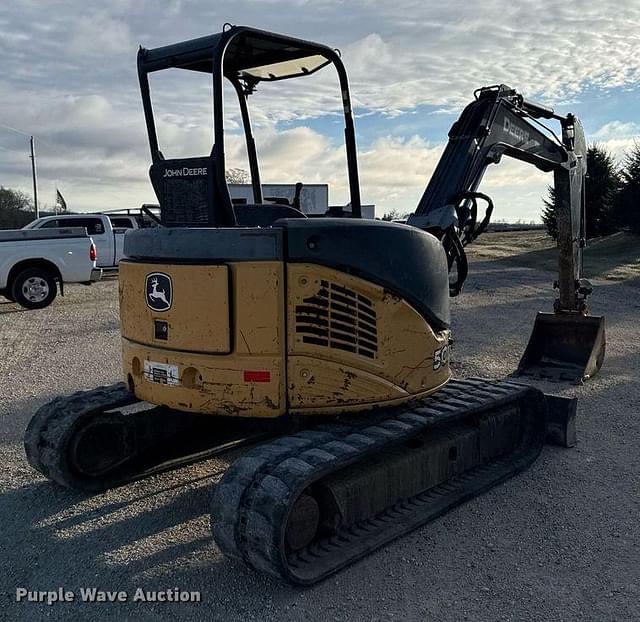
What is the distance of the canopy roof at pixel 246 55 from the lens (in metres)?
4.44

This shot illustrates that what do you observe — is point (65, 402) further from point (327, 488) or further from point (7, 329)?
point (7, 329)

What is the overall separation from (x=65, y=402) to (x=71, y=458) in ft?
1.50

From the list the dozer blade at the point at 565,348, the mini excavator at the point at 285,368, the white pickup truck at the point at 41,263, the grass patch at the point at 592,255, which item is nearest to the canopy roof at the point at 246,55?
the mini excavator at the point at 285,368

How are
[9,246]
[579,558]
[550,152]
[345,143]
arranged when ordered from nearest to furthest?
1. [579,558]
2. [345,143]
3. [550,152]
4. [9,246]

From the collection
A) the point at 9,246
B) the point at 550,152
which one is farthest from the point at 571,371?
the point at 9,246

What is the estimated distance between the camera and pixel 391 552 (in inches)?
171

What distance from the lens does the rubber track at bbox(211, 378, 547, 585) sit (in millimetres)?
3783

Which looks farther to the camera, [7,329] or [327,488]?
[7,329]

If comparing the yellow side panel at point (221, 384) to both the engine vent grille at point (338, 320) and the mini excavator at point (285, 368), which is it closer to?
the mini excavator at point (285, 368)

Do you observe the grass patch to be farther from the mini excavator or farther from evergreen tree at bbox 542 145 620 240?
the mini excavator

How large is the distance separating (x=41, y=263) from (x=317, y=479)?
42.2ft

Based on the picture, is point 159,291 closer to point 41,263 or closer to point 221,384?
point 221,384

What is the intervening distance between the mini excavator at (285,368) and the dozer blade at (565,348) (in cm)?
333

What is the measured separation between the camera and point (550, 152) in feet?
27.6
